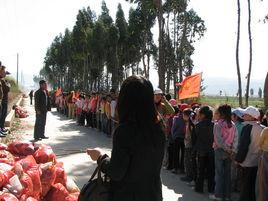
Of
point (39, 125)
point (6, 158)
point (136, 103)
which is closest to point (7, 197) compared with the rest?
point (6, 158)

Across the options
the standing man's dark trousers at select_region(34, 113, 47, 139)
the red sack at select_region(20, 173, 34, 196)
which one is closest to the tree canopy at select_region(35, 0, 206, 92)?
the standing man's dark trousers at select_region(34, 113, 47, 139)

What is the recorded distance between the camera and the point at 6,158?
7.13 meters

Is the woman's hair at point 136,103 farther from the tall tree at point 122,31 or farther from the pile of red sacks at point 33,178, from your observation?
the tall tree at point 122,31

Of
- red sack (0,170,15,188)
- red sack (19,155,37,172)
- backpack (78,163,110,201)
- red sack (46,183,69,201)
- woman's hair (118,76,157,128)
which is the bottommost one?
red sack (46,183,69,201)

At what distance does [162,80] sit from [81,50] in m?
A: 34.4

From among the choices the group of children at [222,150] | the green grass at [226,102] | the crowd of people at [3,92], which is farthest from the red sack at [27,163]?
the crowd of people at [3,92]

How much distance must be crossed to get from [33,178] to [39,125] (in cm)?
923

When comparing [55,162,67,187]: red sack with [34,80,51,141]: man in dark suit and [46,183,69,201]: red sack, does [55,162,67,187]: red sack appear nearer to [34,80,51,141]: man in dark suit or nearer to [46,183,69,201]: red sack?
[46,183,69,201]: red sack

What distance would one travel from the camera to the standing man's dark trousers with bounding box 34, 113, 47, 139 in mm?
15312

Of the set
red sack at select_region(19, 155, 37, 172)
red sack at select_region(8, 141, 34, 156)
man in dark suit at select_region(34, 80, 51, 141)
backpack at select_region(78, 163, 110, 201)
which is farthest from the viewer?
man in dark suit at select_region(34, 80, 51, 141)

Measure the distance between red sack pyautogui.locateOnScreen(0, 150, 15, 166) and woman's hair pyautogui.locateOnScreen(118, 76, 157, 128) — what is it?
3.83 meters

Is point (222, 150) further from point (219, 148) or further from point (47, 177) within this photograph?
point (47, 177)

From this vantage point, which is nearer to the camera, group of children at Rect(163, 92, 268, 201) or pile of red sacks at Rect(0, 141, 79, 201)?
pile of red sacks at Rect(0, 141, 79, 201)

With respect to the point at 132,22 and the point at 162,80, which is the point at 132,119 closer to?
the point at 162,80
